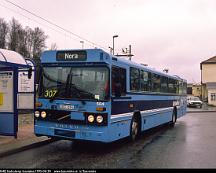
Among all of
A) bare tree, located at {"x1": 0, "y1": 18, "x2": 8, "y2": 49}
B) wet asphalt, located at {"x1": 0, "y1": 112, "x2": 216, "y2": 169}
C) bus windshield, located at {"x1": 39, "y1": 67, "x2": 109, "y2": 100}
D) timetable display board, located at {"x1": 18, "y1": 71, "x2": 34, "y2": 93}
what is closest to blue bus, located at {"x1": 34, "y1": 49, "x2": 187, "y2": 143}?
bus windshield, located at {"x1": 39, "y1": 67, "x2": 109, "y2": 100}

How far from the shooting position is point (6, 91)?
491 inches

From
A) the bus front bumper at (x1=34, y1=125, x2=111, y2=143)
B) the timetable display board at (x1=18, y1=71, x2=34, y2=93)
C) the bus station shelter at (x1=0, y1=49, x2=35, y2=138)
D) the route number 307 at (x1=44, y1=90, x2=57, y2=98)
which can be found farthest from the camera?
the timetable display board at (x1=18, y1=71, x2=34, y2=93)

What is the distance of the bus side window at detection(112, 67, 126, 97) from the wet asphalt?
5.69ft

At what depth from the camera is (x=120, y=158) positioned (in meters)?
9.85

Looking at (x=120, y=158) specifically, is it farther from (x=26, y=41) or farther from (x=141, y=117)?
(x=26, y=41)

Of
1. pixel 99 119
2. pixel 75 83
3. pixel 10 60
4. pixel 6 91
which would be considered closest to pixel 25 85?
pixel 6 91

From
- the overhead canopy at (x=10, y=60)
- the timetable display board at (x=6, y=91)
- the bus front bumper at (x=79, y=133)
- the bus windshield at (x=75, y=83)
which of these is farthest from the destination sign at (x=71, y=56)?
the timetable display board at (x=6, y=91)

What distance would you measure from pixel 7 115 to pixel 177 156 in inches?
222

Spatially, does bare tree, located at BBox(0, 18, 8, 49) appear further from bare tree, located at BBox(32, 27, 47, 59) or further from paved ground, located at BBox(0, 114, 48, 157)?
paved ground, located at BBox(0, 114, 48, 157)

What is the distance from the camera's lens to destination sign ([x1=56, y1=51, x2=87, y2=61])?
10688 millimetres

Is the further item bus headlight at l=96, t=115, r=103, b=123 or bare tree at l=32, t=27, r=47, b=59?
bare tree at l=32, t=27, r=47, b=59

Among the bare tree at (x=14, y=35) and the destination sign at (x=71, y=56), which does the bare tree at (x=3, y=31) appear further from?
the destination sign at (x=71, y=56)

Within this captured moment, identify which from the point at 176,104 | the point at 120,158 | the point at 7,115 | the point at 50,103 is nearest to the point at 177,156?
the point at 120,158

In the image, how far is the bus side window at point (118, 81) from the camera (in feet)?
35.0
